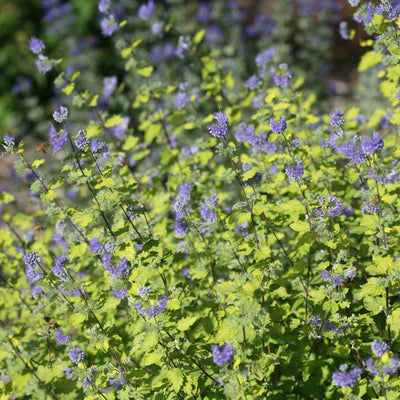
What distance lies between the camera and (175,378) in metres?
2.72

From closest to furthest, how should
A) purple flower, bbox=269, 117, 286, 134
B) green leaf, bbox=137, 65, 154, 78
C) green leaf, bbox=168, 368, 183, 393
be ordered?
green leaf, bbox=168, 368, 183, 393
purple flower, bbox=269, 117, 286, 134
green leaf, bbox=137, 65, 154, 78

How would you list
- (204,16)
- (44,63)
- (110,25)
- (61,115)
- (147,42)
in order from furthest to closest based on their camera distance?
(147,42)
(204,16)
(110,25)
(44,63)
(61,115)

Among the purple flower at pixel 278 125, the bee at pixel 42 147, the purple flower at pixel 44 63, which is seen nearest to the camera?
the purple flower at pixel 278 125

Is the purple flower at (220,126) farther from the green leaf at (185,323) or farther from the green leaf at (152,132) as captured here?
the green leaf at (152,132)

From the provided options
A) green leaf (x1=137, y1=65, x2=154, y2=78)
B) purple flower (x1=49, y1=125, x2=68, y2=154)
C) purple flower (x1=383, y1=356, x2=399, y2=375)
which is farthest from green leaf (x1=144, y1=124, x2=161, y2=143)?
purple flower (x1=383, y1=356, x2=399, y2=375)

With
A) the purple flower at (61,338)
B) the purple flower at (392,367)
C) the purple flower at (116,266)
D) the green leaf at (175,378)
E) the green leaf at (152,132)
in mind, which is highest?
the green leaf at (152,132)

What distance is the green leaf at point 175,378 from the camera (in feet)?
8.79

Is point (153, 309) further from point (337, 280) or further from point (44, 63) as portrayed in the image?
point (44, 63)

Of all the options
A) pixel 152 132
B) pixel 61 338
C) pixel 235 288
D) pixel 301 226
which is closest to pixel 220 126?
pixel 301 226

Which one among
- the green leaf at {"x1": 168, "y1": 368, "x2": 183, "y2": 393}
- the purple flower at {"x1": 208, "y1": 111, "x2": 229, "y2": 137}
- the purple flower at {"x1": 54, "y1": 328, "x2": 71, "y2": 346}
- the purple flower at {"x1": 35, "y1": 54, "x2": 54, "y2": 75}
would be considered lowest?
the green leaf at {"x1": 168, "y1": 368, "x2": 183, "y2": 393}

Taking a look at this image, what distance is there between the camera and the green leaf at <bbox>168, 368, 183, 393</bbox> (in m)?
2.68

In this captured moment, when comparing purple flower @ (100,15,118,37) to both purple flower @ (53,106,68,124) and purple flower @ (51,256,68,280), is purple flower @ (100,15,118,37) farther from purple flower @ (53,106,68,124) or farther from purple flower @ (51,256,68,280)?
purple flower @ (51,256,68,280)

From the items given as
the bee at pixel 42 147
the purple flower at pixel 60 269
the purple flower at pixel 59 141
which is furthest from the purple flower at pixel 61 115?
the purple flower at pixel 60 269

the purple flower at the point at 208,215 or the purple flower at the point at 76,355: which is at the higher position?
the purple flower at the point at 208,215
